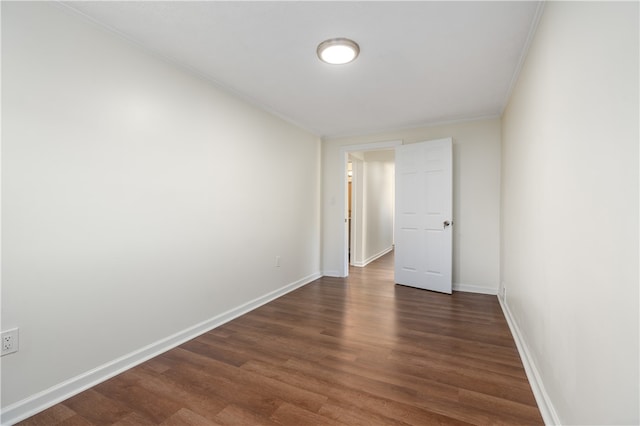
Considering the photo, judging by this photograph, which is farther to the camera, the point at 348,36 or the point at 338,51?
the point at 338,51

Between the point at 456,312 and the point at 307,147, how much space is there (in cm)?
292

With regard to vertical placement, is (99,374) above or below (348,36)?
below

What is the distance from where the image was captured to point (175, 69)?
238cm

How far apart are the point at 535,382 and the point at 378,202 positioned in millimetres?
4967

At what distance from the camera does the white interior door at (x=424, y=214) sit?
12.5 ft

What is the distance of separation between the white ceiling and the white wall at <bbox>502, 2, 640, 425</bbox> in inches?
14.7

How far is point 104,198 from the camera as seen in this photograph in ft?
6.24

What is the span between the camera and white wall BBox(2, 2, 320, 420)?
155 centimetres

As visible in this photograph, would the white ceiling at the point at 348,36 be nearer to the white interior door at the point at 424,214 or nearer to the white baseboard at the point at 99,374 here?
the white interior door at the point at 424,214

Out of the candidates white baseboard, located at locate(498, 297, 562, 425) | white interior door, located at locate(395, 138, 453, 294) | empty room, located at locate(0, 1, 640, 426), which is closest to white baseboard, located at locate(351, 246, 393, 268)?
white interior door, located at locate(395, 138, 453, 294)

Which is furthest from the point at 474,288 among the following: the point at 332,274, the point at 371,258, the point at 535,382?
the point at 371,258

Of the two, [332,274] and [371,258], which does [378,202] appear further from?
[332,274]

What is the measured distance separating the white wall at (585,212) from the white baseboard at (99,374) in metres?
2.51

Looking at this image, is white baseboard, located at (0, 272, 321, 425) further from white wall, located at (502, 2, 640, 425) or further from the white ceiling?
white wall, located at (502, 2, 640, 425)
